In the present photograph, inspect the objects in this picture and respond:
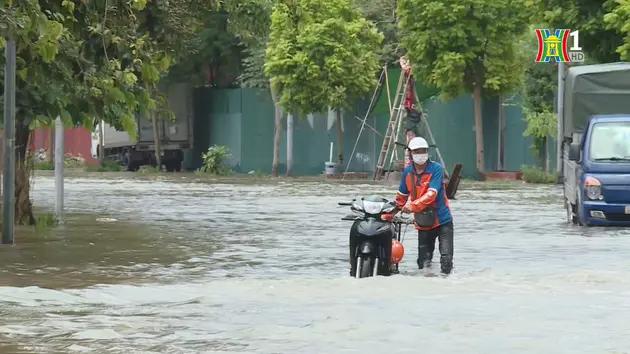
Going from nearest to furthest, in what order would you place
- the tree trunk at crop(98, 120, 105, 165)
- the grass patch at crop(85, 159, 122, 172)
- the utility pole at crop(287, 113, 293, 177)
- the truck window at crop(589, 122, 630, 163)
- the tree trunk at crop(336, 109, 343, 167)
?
the truck window at crop(589, 122, 630, 163) < the tree trunk at crop(336, 109, 343, 167) < the utility pole at crop(287, 113, 293, 177) < the grass patch at crop(85, 159, 122, 172) < the tree trunk at crop(98, 120, 105, 165)

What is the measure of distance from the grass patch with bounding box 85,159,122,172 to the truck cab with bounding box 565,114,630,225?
1281 inches

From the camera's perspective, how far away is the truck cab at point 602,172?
22.4 m

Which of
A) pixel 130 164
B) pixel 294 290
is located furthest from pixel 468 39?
pixel 294 290

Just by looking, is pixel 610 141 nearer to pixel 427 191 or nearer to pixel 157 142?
pixel 427 191

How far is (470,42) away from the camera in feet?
147

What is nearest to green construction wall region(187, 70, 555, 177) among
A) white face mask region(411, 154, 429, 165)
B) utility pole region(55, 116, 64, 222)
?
utility pole region(55, 116, 64, 222)

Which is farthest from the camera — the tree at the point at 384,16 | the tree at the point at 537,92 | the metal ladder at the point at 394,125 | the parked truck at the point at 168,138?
the parked truck at the point at 168,138

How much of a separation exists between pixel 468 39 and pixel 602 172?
22.6m

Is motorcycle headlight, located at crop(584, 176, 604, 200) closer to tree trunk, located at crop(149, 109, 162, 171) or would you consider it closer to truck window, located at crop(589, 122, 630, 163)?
truck window, located at crop(589, 122, 630, 163)

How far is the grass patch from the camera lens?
54.1 m

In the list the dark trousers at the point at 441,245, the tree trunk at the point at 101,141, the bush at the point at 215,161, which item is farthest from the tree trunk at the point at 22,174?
the tree trunk at the point at 101,141

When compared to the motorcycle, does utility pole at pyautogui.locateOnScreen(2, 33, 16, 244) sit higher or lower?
higher

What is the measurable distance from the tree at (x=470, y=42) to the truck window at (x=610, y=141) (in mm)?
20778

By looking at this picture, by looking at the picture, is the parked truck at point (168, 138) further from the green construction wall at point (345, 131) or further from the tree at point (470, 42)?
the tree at point (470, 42)
